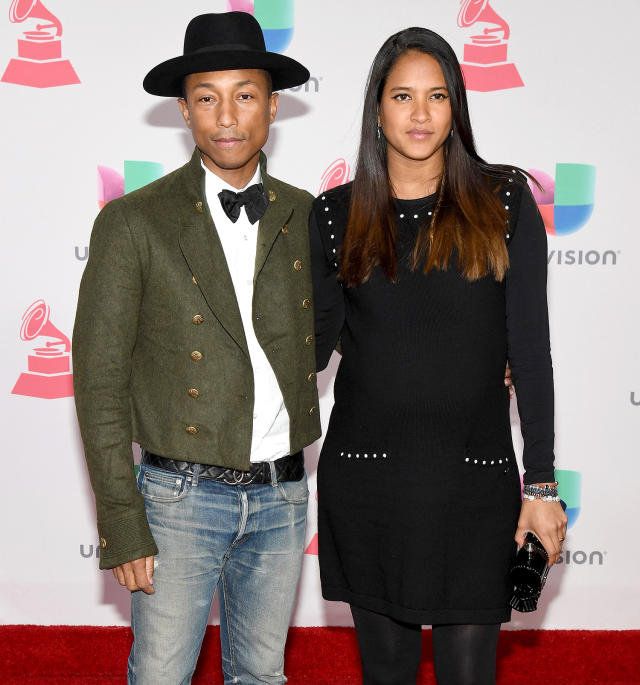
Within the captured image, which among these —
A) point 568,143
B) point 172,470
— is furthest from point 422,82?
point 568,143

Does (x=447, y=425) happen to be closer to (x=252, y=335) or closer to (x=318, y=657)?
(x=252, y=335)

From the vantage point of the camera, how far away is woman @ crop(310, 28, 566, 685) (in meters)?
2.21

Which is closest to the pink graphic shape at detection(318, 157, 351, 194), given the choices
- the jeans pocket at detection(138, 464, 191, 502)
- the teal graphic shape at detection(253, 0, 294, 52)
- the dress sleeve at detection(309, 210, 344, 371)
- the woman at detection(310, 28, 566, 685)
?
the teal graphic shape at detection(253, 0, 294, 52)

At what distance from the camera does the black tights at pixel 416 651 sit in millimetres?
2238

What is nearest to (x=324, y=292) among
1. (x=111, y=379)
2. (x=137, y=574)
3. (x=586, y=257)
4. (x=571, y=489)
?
(x=111, y=379)

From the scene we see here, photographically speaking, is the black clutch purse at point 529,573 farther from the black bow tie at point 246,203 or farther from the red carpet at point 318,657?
the red carpet at point 318,657

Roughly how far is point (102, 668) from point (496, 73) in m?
3.01

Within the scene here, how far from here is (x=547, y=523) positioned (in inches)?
85.8

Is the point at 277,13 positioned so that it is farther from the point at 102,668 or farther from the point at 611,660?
the point at 611,660

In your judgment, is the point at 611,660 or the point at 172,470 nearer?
the point at 172,470

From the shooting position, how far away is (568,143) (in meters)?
3.68

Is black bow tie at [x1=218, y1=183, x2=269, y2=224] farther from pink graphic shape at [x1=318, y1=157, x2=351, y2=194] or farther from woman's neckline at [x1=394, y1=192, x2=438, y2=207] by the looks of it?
pink graphic shape at [x1=318, y1=157, x2=351, y2=194]

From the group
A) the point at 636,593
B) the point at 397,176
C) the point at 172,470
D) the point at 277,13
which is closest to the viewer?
the point at 172,470

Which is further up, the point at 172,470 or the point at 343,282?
the point at 343,282
